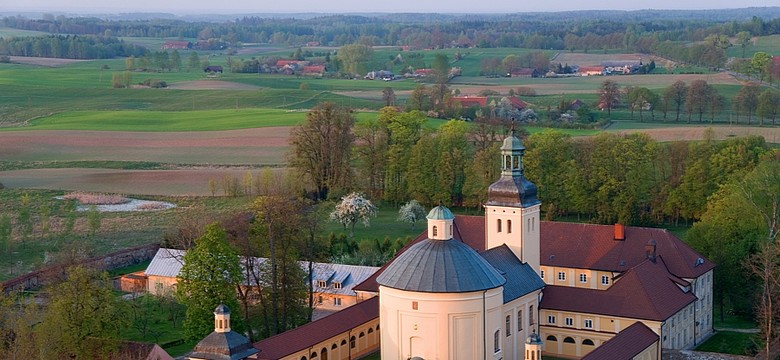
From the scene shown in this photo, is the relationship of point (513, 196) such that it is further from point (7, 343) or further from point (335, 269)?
point (7, 343)

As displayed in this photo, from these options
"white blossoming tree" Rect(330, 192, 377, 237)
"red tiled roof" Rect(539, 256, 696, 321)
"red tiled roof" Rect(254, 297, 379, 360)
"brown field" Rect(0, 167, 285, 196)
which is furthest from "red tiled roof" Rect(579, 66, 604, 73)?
"red tiled roof" Rect(254, 297, 379, 360)

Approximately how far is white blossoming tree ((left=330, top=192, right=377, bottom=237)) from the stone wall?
11280mm

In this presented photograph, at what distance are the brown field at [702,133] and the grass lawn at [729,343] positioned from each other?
117ft

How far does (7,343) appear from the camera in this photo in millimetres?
38562

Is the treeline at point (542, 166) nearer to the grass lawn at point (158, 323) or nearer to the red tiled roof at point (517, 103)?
the red tiled roof at point (517, 103)

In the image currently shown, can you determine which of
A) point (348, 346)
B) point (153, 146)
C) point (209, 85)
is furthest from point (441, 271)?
point (209, 85)

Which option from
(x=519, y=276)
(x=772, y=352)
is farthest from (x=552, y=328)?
(x=772, y=352)

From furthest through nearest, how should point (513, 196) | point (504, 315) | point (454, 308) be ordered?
point (513, 196), point (504, 315), point (454, 308)

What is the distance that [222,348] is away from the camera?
35.1 m

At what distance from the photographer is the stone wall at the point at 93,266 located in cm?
4697

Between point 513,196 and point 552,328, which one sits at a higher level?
point 513,196

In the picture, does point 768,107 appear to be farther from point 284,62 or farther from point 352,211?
point 284,62

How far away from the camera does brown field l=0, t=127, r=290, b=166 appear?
84.9m

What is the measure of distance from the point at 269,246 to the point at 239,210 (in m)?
21.9
